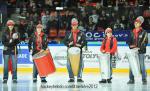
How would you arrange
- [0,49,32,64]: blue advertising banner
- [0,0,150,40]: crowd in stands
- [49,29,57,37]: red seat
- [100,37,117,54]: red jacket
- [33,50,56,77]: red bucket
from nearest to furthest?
1. [33,50,56,77]: red bucket
2. [100,37,117,54]: red jacket
3. [0,49,32,64]: blue advertising banner
4. [49,29,57,37]: red seat
5. [0,0,150,40]: crowd in stands

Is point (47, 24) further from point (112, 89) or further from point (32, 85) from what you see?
point (112, 89)

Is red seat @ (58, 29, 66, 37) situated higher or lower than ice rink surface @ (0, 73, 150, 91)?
higher

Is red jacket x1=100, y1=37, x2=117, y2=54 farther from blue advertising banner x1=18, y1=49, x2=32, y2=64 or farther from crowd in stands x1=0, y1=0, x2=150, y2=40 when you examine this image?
crowd in stands x1=0, y1=0, x2=150, y2=40

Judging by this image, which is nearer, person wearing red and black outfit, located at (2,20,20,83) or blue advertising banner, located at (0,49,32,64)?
person wearing red and black outfit, located at (2,20,20,83)

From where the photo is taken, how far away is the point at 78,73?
46.2 feet

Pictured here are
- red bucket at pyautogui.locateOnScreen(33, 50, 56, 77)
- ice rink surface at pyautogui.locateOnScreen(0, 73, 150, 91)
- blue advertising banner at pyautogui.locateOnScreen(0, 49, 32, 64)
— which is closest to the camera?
ice rink surface at pyautogui.locateOnScreen(0, 73, 150, 91)

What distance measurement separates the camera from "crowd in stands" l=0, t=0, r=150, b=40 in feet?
63.1

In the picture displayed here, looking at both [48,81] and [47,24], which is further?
[47,24]

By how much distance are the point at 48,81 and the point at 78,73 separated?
38.8 inches

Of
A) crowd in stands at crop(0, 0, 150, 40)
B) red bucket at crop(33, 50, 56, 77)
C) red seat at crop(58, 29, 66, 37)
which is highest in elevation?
crowd in stands at crop(0, 0, 150, 40)

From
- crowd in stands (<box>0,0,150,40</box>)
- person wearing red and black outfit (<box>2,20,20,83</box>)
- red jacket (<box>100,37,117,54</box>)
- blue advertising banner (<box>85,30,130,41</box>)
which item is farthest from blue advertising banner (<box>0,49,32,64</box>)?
red jacket (<box>100,37,117,54</box>)

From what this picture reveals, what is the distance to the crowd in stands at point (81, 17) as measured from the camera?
19.2 m

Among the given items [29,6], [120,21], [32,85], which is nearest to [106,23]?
[120,21]

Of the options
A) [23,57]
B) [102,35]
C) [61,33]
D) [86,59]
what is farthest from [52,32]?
[86,59]
